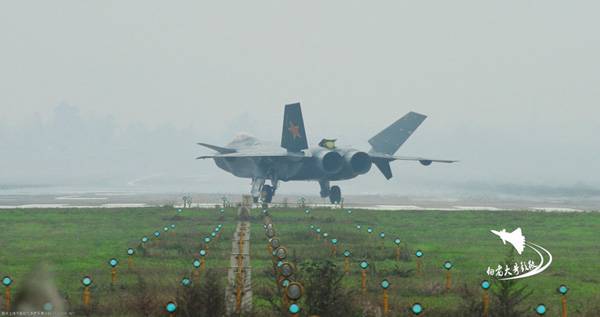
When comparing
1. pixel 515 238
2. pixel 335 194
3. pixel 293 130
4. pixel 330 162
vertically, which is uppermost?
pixel 293 130

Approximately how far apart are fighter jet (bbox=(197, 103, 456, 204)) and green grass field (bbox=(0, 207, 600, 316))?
5.54 metres

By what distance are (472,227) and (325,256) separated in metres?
→ 14.2

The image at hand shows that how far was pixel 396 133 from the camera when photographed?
5016cm

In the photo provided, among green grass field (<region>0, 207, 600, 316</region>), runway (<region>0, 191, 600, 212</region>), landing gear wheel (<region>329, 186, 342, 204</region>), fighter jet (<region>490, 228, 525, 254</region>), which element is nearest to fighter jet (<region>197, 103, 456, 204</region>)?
landing gear wheel (<region>329, 186, 342, 204</region>)

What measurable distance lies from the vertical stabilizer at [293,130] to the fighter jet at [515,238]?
56.7 ft

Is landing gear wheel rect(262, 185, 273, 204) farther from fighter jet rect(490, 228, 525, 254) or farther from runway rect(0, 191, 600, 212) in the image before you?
fighter jet rect(490, 228, 525, 254)

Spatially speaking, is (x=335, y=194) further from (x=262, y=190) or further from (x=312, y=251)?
(x=312, y=251)

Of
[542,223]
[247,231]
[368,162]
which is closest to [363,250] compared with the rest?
[247,231]

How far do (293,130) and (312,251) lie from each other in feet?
79.2

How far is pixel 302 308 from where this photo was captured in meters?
12.6

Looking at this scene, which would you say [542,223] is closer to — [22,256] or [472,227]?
[472,227]

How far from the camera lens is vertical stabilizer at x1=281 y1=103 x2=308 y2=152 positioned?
45.0 meters

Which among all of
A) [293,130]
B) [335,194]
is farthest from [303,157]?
[335,194]

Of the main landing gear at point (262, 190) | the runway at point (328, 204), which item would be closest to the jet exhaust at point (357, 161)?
the runway at point (328, 204)
